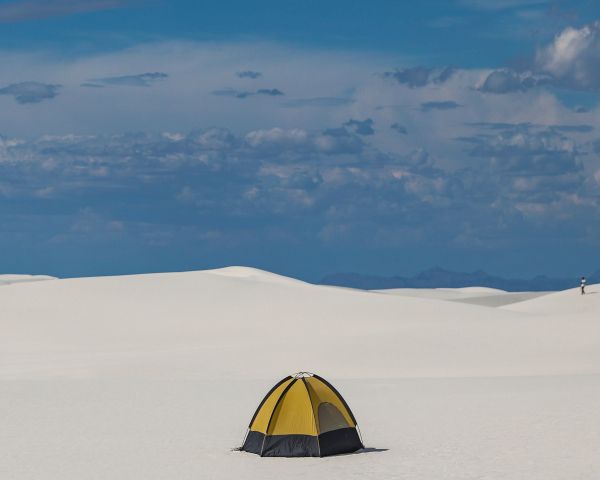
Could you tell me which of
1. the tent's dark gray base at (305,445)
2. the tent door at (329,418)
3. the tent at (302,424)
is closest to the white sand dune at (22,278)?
the tent at (302,424)

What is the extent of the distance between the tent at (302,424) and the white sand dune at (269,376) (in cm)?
34

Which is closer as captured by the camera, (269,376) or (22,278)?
(269,376)

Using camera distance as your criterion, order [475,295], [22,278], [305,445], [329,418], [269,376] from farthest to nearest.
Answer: [22,278]
[475,295]
[269,376]
[329,418]
[305,445]

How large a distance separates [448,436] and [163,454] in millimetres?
4505

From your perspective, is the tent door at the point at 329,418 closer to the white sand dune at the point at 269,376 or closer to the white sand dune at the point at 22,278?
the white sand dune at the point at 269,376

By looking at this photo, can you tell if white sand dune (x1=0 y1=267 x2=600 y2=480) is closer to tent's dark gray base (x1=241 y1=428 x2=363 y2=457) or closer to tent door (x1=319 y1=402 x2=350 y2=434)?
tent's dark gray base (x1=241 y1=428 x2=363 y2=457)

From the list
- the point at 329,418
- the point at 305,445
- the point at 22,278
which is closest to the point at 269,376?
the point at 329,418

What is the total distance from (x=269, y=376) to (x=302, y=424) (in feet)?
40.4

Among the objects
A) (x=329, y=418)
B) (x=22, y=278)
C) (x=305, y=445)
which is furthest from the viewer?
(x=22, y=278)

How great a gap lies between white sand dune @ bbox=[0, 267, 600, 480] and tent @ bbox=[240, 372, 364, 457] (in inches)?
13.3

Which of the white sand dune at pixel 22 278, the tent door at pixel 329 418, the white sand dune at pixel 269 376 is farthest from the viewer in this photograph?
the white sand dune at pixel 22 278

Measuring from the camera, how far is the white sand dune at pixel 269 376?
15.8m

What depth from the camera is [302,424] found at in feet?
53.0

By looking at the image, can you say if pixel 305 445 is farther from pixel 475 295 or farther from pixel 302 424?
pixel 475 295
